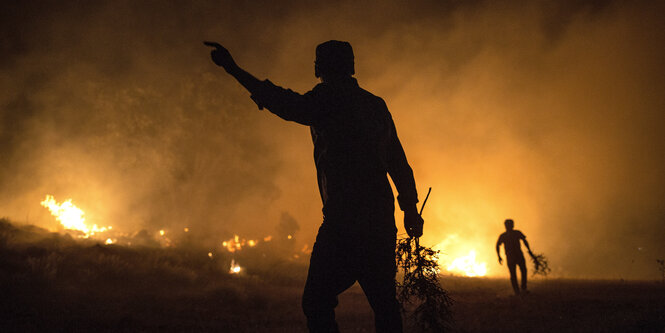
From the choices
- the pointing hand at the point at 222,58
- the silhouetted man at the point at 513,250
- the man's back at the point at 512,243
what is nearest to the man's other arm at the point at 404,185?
the pointing hand at the point at 222,58

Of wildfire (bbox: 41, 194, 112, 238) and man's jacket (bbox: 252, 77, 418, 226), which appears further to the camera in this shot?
wildfire (bbox: 41, 194, 112, 238)

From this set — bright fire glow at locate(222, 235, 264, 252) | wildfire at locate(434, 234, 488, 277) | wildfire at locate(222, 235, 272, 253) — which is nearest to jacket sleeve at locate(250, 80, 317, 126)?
wildfire at locate(434, 234, 488, 277)

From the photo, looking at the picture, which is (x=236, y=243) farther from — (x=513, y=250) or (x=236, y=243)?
(x=513, y=250)

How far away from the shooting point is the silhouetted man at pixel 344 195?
7.41 ft

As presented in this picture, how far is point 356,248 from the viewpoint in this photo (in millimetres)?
2314

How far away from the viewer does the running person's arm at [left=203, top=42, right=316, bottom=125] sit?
2.21 metres

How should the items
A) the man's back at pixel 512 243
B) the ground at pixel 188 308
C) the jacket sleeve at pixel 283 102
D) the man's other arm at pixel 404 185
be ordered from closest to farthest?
the jacket sleeve at pixel 283 102 → the man's other arm at pixel 404 185 → the ground at pixel 188 308 → the man's back at pixel 512 243

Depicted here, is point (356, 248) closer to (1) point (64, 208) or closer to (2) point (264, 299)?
(2) point (264, 299)

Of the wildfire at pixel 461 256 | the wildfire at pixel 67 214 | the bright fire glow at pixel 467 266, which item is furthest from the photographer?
the wildfire at pixel 67 214

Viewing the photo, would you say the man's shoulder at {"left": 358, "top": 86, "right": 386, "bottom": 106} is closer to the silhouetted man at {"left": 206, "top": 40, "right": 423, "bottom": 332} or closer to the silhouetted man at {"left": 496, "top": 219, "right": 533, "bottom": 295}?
the silhouetted man at {"left": 206, "top": 40, "right": 423, "bottom": 332}

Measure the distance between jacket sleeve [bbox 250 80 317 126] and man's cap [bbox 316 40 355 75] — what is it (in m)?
0.57

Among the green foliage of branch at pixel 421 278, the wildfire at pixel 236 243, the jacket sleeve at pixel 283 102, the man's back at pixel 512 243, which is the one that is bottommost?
the green foliage of branch at pixel 421 278

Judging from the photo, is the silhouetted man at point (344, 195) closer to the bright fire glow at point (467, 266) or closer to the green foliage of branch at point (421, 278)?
the green foliage of branch at point (421, 278)

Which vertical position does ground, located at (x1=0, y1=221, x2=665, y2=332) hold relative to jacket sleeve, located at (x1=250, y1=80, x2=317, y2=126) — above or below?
below
